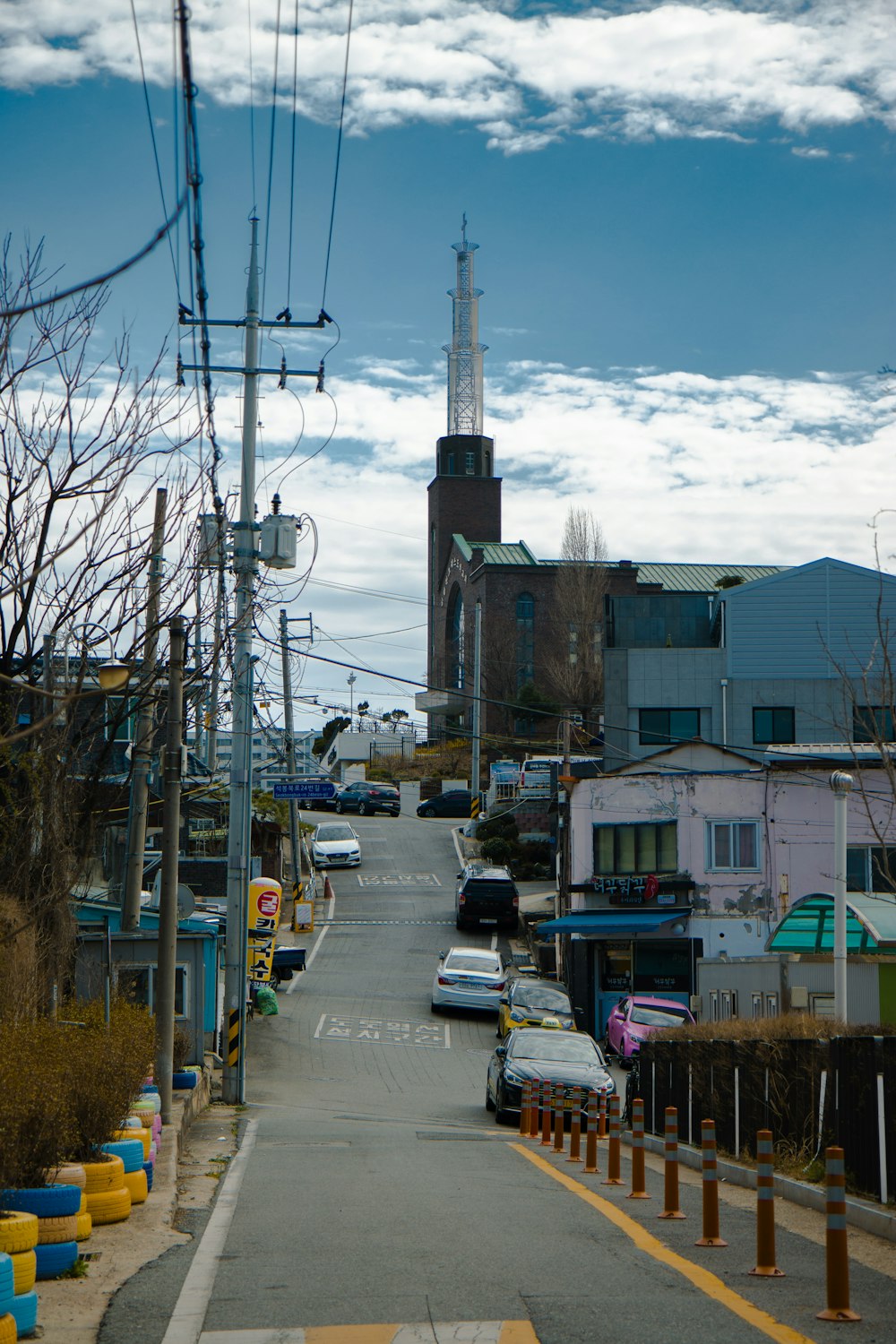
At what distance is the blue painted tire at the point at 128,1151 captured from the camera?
10422 millimetres

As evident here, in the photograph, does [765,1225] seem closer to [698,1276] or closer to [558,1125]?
[698,1276]

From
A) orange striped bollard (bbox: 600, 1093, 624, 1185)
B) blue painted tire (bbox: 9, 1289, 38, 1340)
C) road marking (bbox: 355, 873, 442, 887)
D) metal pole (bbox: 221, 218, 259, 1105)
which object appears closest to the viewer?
blue painted tire (bbox: 9, 1289, 38, 1340)

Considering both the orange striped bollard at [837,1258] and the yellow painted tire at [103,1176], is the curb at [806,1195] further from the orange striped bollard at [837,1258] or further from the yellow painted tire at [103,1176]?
the yellow painted tire at [103,1176]

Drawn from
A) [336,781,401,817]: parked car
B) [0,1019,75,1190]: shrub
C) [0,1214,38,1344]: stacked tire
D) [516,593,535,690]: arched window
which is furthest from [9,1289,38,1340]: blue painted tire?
[516,593,535,690]: arched window

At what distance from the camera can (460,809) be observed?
7012cm

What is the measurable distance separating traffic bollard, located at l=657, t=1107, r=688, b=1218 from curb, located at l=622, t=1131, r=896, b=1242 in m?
1.08

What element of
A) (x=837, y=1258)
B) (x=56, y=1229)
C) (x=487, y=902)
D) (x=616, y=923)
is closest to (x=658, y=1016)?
(x=616, y=923)

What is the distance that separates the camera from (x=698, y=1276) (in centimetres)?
779

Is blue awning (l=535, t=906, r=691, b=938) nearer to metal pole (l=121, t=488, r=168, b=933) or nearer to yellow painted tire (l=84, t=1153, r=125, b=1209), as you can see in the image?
metal pole (l=121, t=488, r=168, b=933)

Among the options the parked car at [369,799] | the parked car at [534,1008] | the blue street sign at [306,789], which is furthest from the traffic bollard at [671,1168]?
the parked car at [369,799]

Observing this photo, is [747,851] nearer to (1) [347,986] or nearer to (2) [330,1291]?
(1) [347,986]

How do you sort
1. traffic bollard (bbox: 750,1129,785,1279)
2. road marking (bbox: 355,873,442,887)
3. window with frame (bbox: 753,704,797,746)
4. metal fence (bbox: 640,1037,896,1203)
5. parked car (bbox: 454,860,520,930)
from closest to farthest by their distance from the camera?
1. traffic bollard (bbox: 750,1129,785,1279)
2. metal fence (bbox: 640,1037,896,1203)
3. parked car (bbox: 454,860,520,930)
4. window with frame (bbox: 753,704,797,746)
5. road marking (bbox: 355,873,442,887)

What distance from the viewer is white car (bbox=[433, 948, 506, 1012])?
3228cm

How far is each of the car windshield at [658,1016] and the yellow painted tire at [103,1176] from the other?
20.0 meters
